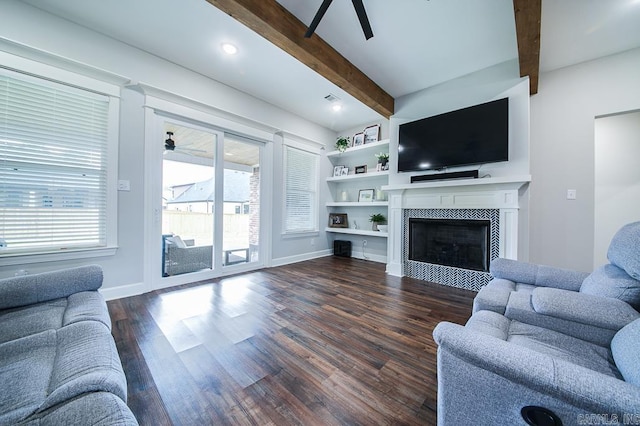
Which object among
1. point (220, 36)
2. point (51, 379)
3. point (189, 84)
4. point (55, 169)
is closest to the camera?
point (51, 379)

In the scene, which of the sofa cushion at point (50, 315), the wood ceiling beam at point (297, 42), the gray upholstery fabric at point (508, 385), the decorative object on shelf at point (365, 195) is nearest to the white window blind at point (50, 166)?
the sofa cushion at point (50, 315)

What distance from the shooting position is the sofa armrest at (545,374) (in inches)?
23.8

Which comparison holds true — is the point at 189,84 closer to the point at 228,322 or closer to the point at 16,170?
the point at 16,170

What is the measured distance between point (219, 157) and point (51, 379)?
9.92 feet

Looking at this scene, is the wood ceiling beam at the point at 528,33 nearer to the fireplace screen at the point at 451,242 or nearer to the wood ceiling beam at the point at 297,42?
the wood ceiling beam at the point at 297,42

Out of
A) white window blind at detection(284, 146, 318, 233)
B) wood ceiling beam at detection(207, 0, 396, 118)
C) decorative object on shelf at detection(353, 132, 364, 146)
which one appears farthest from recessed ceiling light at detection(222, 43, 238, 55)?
decorative object on shelf at detection(353, 132, 364, 146)

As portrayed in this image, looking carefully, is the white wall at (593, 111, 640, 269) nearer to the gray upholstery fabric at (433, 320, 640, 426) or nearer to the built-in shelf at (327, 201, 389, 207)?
the built-in shelf at (327, 201, 389, 207)

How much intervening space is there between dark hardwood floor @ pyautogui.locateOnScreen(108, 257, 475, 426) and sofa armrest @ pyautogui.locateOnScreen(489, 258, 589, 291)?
653 millimetres

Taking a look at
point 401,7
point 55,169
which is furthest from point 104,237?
point 401,7

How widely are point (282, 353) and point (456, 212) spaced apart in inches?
114

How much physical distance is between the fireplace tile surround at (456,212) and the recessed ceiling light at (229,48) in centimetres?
280

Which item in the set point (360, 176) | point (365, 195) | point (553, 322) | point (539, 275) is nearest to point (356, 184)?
point (365, 195)

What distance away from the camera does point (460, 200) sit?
10.5 feet

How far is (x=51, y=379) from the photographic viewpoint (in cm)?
80
